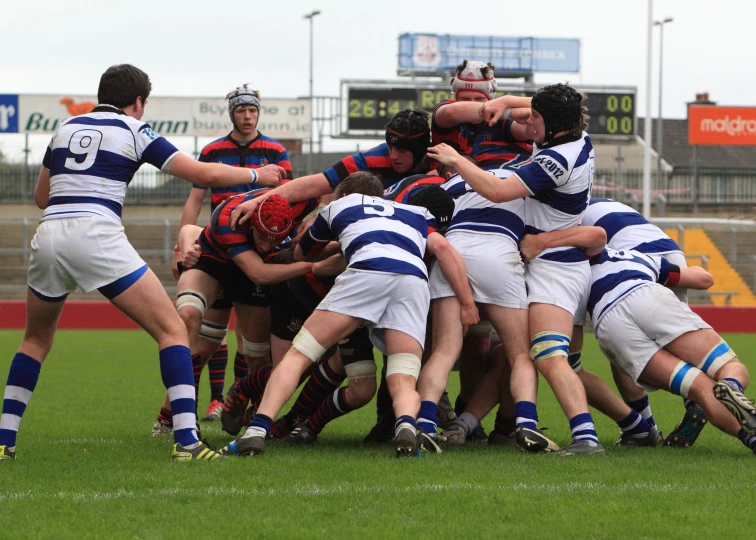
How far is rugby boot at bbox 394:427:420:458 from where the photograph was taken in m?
5.72

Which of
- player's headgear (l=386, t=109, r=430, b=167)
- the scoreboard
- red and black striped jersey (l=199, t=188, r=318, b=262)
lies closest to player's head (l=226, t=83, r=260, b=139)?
red and black striped jersey (l=199, t=188, r=318, b=262)

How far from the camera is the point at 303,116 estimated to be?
114 ft

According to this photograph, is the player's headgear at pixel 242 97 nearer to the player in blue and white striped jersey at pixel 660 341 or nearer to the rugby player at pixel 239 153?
the rugby player at pixel 239 153

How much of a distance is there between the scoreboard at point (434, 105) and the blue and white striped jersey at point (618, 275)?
2524 cm

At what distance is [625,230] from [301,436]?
8.27ft

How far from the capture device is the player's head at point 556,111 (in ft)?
20.4

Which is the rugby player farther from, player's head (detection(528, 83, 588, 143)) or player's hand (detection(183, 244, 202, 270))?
player's head (detection(528, 83, 588, 143))

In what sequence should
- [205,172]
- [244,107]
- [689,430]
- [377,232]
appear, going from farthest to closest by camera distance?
[244,107]
[689,430]
[377,232]
[205,172]

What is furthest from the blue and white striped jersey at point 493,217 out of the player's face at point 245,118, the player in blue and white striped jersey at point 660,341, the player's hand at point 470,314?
the player's face at point 245,118

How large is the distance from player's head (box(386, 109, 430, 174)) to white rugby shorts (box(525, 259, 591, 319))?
112 centimetres

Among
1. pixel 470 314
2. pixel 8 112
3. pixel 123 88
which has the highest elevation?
pixel 8 112

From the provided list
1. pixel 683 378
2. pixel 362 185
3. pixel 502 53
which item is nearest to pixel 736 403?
pixel 683 378

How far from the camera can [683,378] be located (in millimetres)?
6113

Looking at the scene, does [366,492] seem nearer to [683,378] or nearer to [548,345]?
[548,345]
